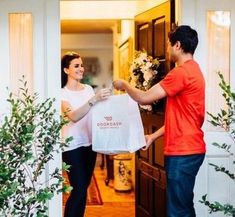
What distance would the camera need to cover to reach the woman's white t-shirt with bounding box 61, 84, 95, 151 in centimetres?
368

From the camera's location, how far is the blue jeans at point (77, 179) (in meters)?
3.66

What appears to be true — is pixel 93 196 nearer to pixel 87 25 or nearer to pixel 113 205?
pixel 113 205

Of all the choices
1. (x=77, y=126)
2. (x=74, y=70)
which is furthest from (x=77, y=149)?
(x=74, y=70)

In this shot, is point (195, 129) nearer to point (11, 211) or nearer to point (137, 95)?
point (137, 95)

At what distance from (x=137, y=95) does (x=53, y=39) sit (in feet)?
2.71

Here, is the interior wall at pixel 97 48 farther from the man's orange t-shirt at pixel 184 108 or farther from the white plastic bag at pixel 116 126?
the man's orange t-shirt at pixel 184 108

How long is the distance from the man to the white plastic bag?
407 mm

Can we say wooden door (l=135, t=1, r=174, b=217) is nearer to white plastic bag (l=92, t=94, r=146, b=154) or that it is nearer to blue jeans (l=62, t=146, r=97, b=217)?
white plastic bag (l=92, t=94, r=146, b=154)

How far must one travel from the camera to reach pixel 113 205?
18.2 ft

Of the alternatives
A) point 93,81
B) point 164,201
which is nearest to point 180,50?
point 164,201

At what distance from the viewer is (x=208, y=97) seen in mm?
3670

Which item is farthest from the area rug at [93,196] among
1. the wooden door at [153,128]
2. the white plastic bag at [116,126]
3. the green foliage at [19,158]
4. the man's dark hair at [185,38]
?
the green foliage at [19,158]

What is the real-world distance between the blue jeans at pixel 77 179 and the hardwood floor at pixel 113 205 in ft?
4.87

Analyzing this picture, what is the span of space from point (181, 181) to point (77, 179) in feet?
3.01
